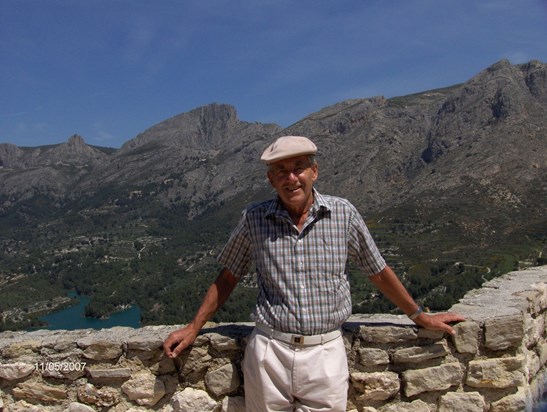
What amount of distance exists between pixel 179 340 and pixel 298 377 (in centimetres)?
104

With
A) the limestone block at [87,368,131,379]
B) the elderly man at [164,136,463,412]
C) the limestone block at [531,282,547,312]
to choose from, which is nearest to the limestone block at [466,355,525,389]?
the limestone block at [531,282,547,312]

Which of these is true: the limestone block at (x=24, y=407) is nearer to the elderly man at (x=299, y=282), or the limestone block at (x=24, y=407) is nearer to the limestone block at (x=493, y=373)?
the elderly man at (x=299, y=282)

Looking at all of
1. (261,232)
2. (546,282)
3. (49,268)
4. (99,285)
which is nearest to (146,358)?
(261,232)

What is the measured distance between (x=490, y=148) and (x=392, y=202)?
21769mm

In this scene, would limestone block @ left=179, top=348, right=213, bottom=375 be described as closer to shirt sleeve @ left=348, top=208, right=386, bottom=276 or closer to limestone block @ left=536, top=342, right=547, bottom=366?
shirt sleeve @ left=348, top=208, right=386, bottom=276

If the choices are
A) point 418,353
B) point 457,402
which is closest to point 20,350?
point 418,353

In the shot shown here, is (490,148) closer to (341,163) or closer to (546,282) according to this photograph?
(341,163)

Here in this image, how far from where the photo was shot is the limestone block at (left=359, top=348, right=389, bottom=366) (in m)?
3.98

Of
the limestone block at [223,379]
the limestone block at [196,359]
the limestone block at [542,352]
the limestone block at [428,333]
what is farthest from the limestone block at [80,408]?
the limestone block at [542,352]

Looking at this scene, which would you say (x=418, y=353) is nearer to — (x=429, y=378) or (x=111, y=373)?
(x=429, y=378)

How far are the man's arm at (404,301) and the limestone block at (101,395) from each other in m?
2.21

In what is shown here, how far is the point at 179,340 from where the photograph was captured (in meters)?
3.86

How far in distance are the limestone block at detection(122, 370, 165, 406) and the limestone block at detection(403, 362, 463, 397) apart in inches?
75.3

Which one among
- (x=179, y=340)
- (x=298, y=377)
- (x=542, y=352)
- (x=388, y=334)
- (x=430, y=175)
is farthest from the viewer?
(x=430, y=175)
